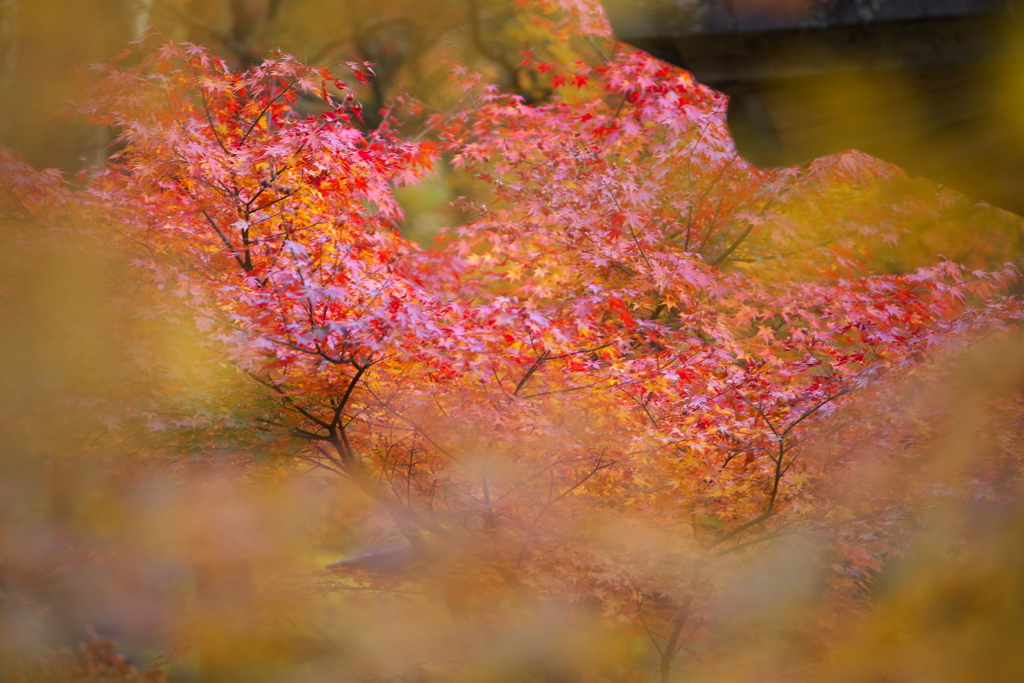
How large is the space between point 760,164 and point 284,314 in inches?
103

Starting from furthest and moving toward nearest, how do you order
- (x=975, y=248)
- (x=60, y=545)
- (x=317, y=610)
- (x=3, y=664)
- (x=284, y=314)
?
(x=317, y=610) < (x=975, y=248) < (x=60, y=545) < (x=3, y=664) < (x=284, y=314)

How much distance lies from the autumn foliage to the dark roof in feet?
7.22

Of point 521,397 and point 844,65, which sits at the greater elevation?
point 844,65

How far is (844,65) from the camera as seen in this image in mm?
1229

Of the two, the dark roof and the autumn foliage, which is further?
the autumn foliage

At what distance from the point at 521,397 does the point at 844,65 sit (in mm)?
2998

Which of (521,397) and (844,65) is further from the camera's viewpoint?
(521,397)

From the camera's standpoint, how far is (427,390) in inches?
153

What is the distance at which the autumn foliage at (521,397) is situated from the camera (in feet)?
12.5

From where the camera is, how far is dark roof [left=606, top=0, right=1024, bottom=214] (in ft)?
3.86

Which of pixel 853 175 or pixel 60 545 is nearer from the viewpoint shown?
pixel 853 175

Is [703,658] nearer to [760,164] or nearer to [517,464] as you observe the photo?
[517,464]

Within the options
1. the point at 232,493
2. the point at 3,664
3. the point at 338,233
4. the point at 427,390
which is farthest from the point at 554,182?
the point at 3,664

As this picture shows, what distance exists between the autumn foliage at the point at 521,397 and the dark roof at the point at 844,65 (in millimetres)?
2201
